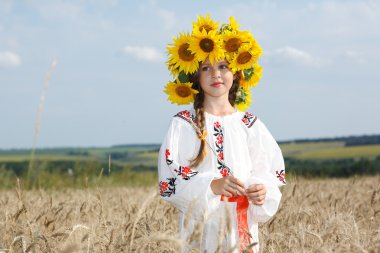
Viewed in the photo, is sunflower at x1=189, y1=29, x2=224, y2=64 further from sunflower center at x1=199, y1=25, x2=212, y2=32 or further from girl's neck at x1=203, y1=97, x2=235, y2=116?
girl's neck at x1=203, y1=97, x2=235, y2=116

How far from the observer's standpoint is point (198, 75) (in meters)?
3.90

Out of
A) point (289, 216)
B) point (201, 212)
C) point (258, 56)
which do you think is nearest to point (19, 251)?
point (201, 212)

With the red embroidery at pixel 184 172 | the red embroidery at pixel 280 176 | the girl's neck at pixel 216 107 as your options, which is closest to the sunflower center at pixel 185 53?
the girl's neck at pixel 216 107

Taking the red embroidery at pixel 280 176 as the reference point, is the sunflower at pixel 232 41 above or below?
above

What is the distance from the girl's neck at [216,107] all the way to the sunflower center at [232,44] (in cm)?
35

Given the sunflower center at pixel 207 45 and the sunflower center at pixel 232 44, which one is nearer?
the sunflower center at pixel 207 45

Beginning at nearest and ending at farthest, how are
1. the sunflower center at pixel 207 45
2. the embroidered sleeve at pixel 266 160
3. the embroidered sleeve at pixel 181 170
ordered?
the embroidered sleeve at pixel 181 170
the embroidered sleeve at pixel 266 160
the sunflower center at pixel 207 45

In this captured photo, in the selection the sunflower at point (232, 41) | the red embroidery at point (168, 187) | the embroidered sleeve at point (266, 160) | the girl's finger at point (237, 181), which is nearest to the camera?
the girl's finger at point (237, 181)

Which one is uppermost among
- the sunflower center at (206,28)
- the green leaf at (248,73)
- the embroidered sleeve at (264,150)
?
the sunflower center at (206,28)

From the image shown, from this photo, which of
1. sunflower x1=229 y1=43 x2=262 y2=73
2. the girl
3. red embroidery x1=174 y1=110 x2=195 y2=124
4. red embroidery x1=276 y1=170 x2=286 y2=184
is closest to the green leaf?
the girl

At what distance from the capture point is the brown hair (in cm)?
361

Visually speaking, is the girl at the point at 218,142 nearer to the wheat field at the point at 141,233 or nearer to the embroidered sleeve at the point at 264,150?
the embroidered sleeve at the point at 264,150

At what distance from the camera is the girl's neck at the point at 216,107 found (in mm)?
3840

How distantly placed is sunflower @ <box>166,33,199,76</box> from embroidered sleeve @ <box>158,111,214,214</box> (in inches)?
12.5
